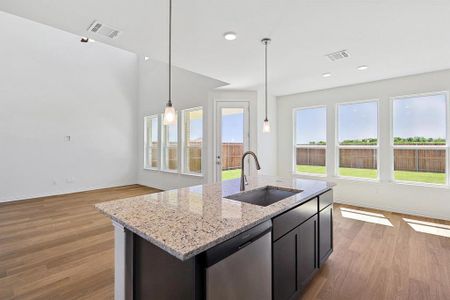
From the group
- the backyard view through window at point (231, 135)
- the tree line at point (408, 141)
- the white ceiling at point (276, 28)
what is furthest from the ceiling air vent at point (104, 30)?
the tree line at point (408, 141)

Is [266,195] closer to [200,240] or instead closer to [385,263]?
[200,240]

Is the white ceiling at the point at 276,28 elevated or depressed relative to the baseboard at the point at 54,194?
A: elevated

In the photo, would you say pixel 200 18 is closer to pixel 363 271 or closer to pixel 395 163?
pixel 363 271

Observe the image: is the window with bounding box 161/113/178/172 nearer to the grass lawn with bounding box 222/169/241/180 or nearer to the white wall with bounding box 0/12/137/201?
the white wall with bounding box 0/12/137/201

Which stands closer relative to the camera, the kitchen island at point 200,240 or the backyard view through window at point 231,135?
the kitchen island at point 200,240

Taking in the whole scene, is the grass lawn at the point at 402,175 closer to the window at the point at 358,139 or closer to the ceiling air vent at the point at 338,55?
the window at the point at 358,139

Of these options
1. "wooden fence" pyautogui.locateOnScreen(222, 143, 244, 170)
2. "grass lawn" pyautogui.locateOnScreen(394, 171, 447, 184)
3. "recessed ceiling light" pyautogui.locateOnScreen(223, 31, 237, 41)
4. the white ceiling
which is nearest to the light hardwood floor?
"grass lawn" pyautogui.locateOnScreen(394, 171, 447, 184)

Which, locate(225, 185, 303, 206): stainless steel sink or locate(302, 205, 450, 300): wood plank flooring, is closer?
locate(302, 205, 450, 300): wood plank flooring

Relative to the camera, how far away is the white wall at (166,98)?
5.18 meters

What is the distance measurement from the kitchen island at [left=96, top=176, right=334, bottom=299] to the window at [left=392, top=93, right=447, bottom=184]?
10.7 feet

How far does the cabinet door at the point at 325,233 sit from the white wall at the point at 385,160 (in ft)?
8.85

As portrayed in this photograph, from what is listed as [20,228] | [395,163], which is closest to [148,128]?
[20,228]

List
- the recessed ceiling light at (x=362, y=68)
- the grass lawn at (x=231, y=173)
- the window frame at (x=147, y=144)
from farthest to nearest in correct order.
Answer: the window frame at (x=147, y=144)
the grass lawn at (x=231, y=173)
the recessed ceiling light at (x=362, y=68)

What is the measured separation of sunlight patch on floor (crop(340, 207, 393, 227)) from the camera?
12.4 ft
